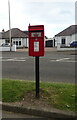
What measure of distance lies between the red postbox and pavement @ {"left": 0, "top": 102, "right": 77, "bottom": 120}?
4.32 feet

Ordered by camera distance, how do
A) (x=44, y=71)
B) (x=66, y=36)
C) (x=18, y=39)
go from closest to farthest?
1. (x=44, y=71)
2. (x=66, y=36)
3. (x=18, y=39)

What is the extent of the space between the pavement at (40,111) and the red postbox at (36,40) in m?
1.32

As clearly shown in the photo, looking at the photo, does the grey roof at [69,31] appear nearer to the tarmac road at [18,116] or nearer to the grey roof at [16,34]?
the grey roof at [16,34]

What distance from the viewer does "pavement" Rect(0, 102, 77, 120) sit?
4.04 m

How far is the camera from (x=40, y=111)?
4219 millimetres

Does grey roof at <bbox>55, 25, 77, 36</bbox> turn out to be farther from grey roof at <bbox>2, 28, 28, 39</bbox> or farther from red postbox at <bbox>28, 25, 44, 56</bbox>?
red postbox at <bbox>28, 25, 44, 56</bbox>

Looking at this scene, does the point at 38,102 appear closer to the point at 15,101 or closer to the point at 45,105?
the point at 45,105

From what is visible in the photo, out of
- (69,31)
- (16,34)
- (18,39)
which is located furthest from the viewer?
(16,34)

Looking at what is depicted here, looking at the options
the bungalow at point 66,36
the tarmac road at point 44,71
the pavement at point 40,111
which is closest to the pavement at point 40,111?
the pavement at point 40,111

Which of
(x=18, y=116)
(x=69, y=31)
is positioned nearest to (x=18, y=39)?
(x=69, y=31)

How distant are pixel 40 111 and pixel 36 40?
1676 millimetres

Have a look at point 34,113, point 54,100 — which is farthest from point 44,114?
point 54,100

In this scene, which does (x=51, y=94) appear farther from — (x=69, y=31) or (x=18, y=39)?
(x=18, y=39)

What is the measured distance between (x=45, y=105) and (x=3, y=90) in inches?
63.3
